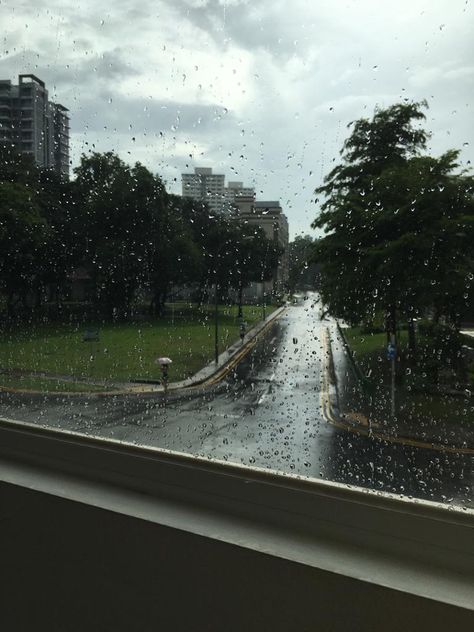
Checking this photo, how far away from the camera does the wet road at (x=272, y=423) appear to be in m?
2.58

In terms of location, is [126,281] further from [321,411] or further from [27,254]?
[321,411]

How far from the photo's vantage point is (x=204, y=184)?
83.9 inches

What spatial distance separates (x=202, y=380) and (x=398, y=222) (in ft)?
11.9

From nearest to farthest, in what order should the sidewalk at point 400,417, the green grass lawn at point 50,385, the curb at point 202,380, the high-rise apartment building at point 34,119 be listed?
the high-rise apartment building at point 34,119 → the sidewalk at point 400,417 → the green grass lawn at point 50,385 → the curb at point 202,380

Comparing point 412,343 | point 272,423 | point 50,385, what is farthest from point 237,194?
point 412,343

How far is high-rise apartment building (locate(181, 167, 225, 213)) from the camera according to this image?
2096 millimetres

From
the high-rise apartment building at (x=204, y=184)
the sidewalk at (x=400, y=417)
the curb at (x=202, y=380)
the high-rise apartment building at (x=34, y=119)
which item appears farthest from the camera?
the curb at (x=202, y=380)

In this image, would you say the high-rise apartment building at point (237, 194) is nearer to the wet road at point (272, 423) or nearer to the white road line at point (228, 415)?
the wet road at point (272, 423)

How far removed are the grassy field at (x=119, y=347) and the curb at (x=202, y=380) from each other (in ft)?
0.60

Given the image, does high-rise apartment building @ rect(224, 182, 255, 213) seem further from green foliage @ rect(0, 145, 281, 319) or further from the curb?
green foliage @ rect(0, 145, 281, 319)

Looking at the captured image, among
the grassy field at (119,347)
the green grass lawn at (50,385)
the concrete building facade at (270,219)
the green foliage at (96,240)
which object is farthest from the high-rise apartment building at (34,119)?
the grassy field at (119,347)

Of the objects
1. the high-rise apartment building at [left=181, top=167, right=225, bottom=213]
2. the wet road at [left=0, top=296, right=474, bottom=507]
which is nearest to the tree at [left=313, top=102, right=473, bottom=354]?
the wet road at [left=0, top=296, right=474, bottom=507]

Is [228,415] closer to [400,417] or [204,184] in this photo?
[400,417]

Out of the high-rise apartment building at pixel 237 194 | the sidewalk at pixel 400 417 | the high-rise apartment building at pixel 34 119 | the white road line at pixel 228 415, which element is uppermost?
the high-rise apartment building at pixel 34 119
